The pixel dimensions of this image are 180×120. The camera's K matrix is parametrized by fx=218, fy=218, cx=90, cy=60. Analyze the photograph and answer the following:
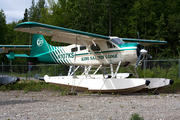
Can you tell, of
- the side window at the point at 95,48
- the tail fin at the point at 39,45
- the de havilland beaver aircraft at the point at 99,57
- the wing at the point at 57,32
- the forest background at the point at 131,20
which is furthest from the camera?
the forest background at the point at 131,20

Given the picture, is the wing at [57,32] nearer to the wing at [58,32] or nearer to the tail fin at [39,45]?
the wing at [58,32]

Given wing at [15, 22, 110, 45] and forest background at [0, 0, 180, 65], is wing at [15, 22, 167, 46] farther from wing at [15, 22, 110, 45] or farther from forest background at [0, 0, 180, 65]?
forest background at [0, 0, 180, 65]

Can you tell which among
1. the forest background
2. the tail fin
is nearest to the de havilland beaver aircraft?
the tail fin

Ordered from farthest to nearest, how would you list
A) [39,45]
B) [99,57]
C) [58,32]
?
[39,45] < [99,57] < [58,32]

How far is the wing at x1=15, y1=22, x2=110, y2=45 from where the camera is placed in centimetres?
931

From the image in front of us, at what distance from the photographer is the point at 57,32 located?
10734mm

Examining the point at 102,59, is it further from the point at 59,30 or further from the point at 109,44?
the point at 59,30

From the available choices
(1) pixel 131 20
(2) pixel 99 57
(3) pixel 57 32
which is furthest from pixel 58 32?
(1) pixel 131 20

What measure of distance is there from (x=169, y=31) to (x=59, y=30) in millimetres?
22725

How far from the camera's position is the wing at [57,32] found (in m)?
9.31

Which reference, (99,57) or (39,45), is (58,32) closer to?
(99,57)

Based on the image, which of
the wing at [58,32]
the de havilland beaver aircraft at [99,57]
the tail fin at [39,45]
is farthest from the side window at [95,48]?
the tail fin at [39,45]

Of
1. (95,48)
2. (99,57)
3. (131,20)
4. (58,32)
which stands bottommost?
(99,57)

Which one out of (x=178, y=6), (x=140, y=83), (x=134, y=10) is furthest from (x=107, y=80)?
(x=178, y=6)
